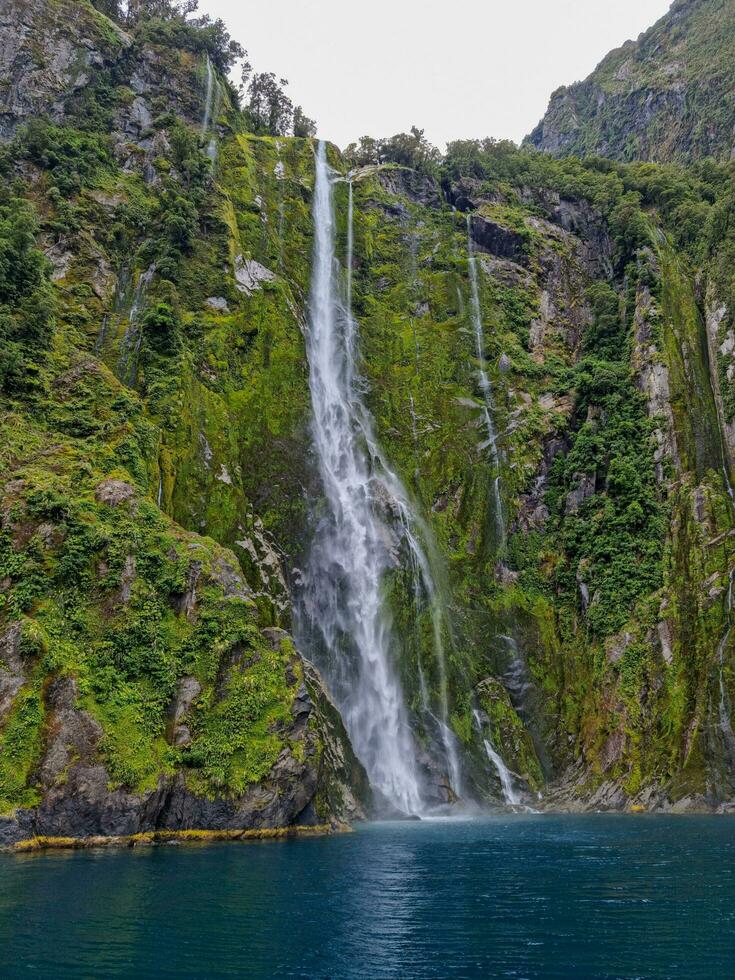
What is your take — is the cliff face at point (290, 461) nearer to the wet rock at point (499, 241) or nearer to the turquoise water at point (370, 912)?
the wet rock at point (499, 241)

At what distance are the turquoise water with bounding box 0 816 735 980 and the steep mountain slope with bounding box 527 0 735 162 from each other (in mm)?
75640

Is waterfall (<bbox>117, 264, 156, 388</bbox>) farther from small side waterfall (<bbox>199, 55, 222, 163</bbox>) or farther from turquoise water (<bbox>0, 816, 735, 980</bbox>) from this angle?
turquoise water (<bbox>0, 816, 735, 980</bbox>)

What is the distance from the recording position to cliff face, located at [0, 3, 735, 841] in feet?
73.9

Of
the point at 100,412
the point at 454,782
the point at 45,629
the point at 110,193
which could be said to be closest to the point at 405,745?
the point at 454,782

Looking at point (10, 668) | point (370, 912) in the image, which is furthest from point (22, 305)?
point (370, 912)

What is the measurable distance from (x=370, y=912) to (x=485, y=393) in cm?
3577

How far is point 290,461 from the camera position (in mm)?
36719

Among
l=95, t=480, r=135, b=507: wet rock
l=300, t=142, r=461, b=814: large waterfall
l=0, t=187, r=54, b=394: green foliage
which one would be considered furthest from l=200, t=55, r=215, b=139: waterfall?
l=95, t=480, r=135, b=507: wet rock

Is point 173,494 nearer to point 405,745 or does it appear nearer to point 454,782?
point 405,745

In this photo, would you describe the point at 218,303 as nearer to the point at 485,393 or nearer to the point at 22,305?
the point at 22,305

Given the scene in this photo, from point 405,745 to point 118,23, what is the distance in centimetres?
5395

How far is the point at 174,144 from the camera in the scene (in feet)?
144

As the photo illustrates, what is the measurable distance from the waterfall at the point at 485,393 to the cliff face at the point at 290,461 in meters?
0.29

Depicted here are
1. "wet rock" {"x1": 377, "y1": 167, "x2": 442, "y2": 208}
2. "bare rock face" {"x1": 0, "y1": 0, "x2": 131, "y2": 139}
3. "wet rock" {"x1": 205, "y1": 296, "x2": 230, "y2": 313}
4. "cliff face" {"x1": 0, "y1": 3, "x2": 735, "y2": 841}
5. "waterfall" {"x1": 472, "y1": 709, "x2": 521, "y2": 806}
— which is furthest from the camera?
"wet rock" {"x1": 377, "y1": 167, "x2": 442, "y2": 208}
